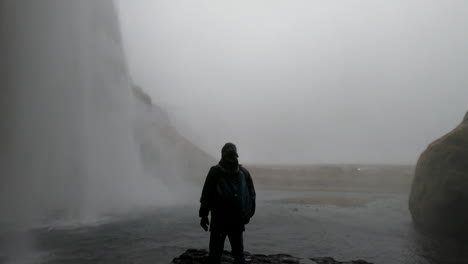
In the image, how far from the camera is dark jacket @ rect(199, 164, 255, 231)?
6332 mm

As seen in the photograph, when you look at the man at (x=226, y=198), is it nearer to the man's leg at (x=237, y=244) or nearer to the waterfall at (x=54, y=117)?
the man's leg at (x=237, y=244)

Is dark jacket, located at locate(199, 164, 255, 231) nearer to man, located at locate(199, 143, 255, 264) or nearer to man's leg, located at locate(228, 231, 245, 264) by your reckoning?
man, located at locate(199, 143, 255, 264)

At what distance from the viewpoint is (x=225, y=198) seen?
20.7 ft

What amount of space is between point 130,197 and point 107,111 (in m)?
9.94

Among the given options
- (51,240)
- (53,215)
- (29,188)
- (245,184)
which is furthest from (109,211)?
(245,184)

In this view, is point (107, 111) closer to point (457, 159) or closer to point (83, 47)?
point (83, 47)

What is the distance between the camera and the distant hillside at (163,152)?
2825 inches

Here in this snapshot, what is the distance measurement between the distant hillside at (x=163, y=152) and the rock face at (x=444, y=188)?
170ft

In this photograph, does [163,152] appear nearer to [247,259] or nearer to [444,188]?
[444,188]

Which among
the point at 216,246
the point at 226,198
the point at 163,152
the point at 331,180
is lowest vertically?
the point at 331,180

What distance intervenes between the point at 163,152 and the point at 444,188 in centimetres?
7456

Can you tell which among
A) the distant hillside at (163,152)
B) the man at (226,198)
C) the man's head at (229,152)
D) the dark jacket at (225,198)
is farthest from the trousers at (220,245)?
the distant hillside at (163,152)

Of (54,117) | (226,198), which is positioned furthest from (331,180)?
(226,198)

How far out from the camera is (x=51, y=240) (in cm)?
1532
